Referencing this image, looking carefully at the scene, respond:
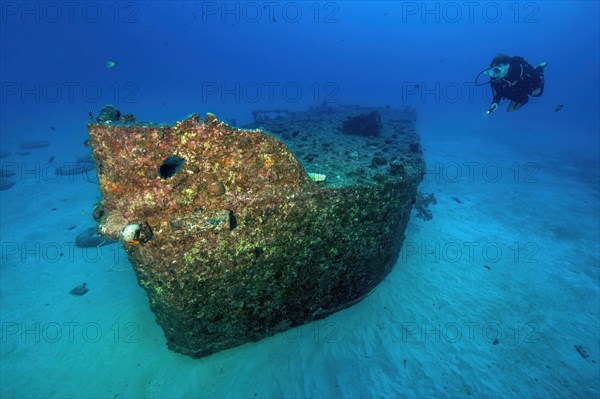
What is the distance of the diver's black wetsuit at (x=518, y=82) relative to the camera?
7.79m

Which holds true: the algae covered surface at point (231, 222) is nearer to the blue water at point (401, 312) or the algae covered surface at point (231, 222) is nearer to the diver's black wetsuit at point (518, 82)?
the blue water at point (401, 312)

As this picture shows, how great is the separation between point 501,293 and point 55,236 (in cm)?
1400

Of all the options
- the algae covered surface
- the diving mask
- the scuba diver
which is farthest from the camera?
the scuba diver

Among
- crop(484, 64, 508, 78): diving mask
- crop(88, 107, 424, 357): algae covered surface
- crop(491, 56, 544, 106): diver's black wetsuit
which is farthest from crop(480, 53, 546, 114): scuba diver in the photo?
crop(88, 107, 424, 357): algae covered surface

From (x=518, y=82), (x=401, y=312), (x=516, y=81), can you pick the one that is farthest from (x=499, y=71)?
(x=401, y=312)

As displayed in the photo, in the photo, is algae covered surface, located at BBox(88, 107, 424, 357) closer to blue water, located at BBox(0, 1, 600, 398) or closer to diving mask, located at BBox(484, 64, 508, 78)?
blue water, located at BBox(0, 1, 600, 398)

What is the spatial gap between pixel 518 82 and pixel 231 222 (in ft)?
28.8

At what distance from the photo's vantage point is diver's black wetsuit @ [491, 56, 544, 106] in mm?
7789

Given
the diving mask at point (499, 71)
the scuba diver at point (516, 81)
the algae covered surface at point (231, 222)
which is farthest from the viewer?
the scuba diver at point (516, 81)

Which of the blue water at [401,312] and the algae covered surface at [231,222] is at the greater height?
the algae covered surface at [231,222]

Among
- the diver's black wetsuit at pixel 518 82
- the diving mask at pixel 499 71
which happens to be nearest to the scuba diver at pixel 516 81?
the diver's black wetsuit at pixel 518 82

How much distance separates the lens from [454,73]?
4434 inches

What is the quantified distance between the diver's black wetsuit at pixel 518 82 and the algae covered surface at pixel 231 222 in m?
5.03

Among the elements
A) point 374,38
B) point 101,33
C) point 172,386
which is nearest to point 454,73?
point 374,38
